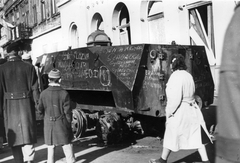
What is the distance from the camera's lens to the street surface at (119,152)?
216 inches

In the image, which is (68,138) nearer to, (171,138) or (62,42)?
(171,138)

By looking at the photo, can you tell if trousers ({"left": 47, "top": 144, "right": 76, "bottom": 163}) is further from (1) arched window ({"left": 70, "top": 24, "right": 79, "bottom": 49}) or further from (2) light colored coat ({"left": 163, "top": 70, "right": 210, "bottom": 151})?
(1) arched window ({"left": 70, "top": 24, "right": 79, "bottom": 49})

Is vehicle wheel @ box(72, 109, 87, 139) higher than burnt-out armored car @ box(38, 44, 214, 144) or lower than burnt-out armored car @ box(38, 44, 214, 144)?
lower

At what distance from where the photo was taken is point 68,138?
4723 millimetres

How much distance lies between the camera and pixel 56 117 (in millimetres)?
4680

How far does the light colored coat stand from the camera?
4539 millimetres

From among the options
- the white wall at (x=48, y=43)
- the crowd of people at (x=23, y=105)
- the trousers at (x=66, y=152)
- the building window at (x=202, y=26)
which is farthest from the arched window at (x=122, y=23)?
the trousers at (x=66, y=152)

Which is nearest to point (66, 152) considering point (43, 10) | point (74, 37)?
point (74, 37)

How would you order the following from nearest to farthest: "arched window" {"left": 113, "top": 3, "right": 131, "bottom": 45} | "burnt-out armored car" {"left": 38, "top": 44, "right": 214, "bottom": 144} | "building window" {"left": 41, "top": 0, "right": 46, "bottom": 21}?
"burnt-out armored car" {"left": 38, "top": 44, "right": 214, "bottom": 144}
"arched window" {"left": 113, "top": 3, "right": 131, "bottom": 45}
"building window" {"left": 41, "top": 0, "right": 46, "bottom": 21}

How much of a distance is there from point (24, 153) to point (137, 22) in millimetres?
8736

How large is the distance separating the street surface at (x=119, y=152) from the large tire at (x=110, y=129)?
150 millimetres

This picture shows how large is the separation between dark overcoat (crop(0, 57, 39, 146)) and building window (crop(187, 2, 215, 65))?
240 inches

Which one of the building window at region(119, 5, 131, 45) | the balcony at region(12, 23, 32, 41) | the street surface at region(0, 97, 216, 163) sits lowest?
the street surface at region(0, 97, 216, 163)

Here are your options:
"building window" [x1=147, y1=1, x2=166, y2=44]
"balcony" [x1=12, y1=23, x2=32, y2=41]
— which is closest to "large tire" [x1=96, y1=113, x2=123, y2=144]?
"building window" [x1=147, y1=1, x2=166, y2=44]
